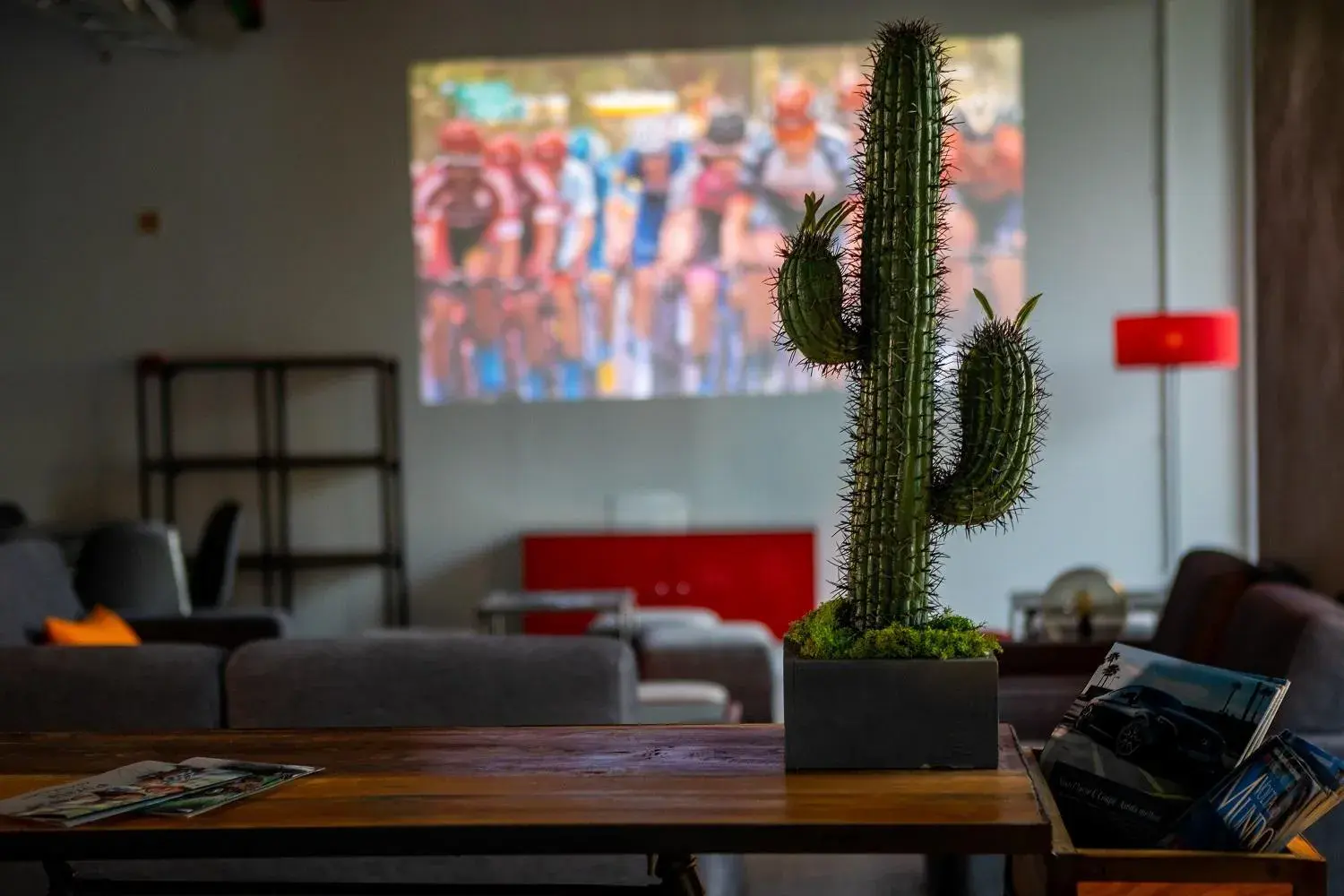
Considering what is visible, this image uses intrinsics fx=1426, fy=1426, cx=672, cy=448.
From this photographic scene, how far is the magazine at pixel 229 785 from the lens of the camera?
153 centimetres

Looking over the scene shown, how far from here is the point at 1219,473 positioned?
7219 mm

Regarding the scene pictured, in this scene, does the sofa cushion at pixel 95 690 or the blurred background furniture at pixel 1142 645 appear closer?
the sofa cushion at pixel 95 690

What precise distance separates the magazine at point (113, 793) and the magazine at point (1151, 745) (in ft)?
3.42

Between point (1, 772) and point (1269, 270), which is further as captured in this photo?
point (1269, 270)

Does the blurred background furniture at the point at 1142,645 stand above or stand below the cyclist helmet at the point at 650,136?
below

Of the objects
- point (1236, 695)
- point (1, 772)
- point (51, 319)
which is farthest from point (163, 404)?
point (1236, 695)

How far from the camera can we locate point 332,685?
256 cm

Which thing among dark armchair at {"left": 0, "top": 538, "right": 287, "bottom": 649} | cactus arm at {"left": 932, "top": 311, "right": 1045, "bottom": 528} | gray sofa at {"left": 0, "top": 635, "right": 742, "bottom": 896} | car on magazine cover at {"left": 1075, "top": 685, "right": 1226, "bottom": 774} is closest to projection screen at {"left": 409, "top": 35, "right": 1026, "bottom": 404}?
dark armchair at {"left": 0, "top": 538, "right": 287, "bottom": 649}

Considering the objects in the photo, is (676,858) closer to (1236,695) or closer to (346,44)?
(1236,695)

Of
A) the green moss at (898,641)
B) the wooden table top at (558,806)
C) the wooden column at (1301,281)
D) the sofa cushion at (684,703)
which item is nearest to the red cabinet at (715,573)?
the sofa cushion at (684,703)

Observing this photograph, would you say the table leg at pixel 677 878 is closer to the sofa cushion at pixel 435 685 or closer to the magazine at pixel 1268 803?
the magazine at pixel 1268 803

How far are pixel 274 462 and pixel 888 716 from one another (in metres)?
6.20

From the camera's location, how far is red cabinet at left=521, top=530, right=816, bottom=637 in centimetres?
682

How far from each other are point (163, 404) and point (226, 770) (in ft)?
20.3
